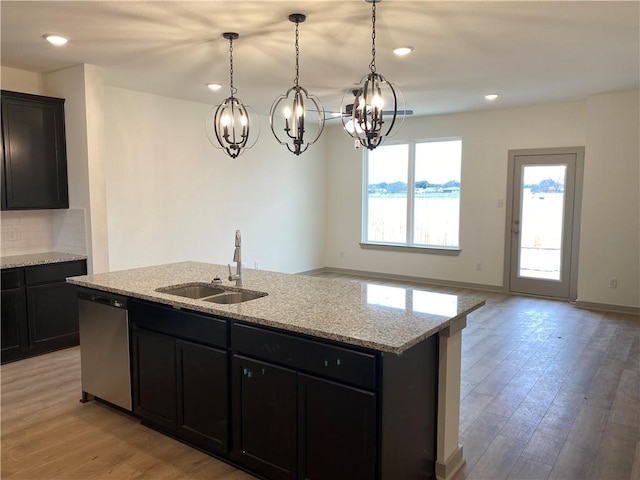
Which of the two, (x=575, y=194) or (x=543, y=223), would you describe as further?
(x=543, y=223)

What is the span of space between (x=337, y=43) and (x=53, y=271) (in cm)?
322

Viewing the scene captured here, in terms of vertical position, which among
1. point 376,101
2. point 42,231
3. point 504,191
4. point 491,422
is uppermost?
point 376,101

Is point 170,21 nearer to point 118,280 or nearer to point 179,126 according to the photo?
point 118,280

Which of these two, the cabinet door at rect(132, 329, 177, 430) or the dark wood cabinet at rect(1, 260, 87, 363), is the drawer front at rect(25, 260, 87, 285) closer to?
the dark wood cabinet at rect(1, 260, 87, 363)

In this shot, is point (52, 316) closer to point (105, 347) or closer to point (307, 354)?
point (105, 347)

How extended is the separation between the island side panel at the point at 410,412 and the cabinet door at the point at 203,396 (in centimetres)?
94

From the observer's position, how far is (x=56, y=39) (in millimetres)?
3613

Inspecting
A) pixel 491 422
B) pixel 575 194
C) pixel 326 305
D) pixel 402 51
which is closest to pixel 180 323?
pixel 326 305

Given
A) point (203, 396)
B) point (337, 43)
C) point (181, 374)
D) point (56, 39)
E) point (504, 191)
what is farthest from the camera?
point (504, 191)

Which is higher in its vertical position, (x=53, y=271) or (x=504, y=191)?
(x=504, y=191)

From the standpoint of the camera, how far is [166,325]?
2811 mm

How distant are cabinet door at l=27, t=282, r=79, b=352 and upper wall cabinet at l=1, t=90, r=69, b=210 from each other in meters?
0.81

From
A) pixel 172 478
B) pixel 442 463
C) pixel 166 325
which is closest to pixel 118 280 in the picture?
pixel 166 325

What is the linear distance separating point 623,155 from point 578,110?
0.90 m
